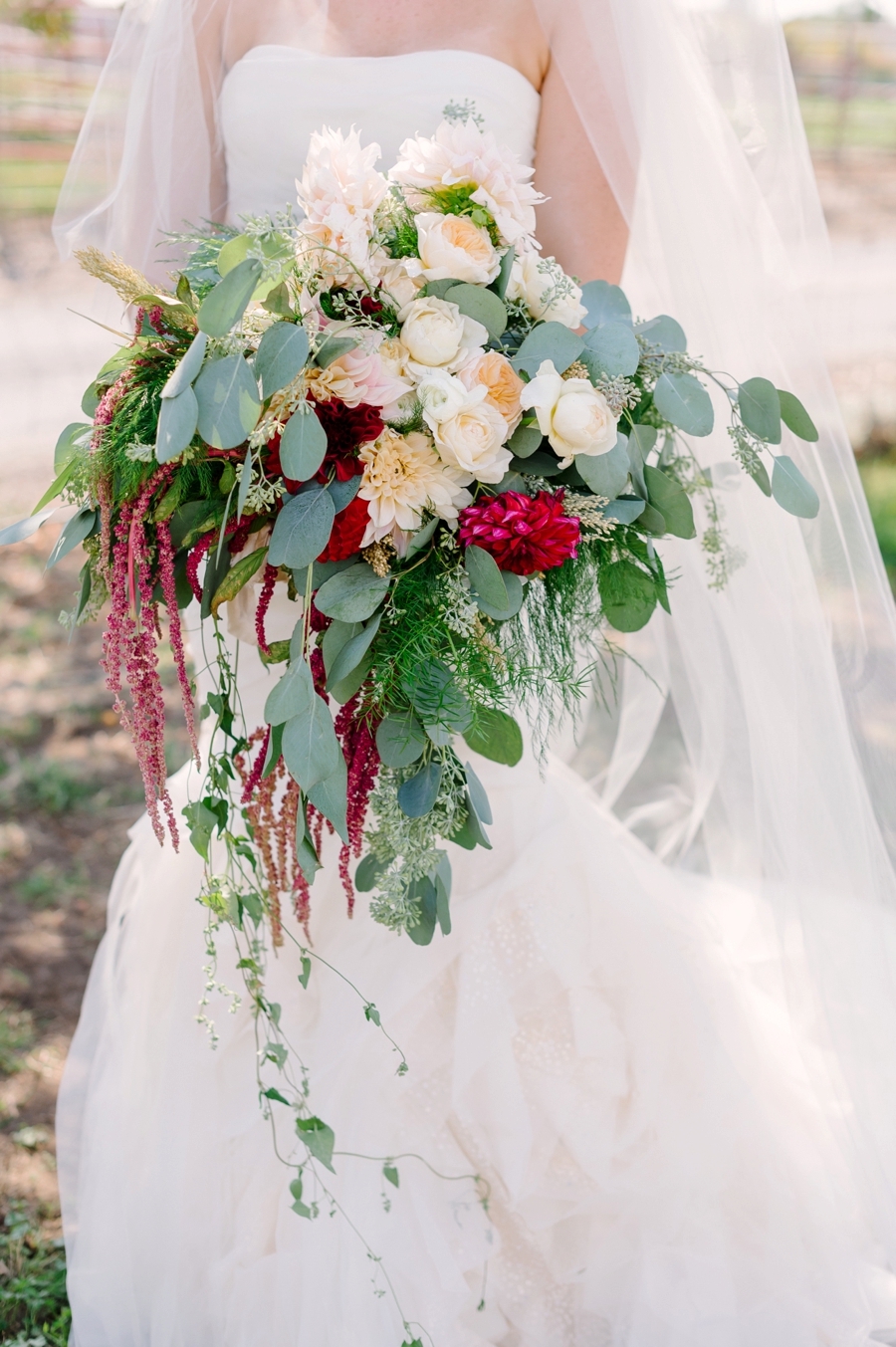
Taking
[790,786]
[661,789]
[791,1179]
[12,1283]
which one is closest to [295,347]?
[790,786]

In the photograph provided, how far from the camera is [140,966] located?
1969mm

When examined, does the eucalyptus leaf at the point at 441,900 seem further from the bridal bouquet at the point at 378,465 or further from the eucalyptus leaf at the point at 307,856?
the eucalyptus leaf at the point at 307,856

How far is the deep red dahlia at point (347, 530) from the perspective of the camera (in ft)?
3.97

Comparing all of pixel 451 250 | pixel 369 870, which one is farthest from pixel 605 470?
pixel 369 870

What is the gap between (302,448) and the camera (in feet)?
3.64

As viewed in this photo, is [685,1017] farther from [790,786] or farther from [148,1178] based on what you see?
[148,1178]

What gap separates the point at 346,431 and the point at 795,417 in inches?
24.3

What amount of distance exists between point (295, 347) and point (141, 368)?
25 centimetres

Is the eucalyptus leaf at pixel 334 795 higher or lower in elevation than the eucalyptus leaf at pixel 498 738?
lower

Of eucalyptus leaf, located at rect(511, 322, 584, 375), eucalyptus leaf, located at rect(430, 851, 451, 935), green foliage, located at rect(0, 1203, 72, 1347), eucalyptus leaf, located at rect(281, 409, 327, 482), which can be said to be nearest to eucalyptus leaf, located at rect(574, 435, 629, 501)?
eucalyptus leaf, located at rect(511, 322, 584, 375)

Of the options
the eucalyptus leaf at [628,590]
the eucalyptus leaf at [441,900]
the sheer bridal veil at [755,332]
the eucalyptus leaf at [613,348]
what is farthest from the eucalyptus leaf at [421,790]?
the eucalyptus leaf at [613,348]

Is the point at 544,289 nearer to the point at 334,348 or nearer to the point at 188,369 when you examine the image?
the point at 334,348

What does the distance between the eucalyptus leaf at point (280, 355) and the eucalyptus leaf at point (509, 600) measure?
33cm

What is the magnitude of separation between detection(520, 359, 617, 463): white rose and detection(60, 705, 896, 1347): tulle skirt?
2.47 ft
